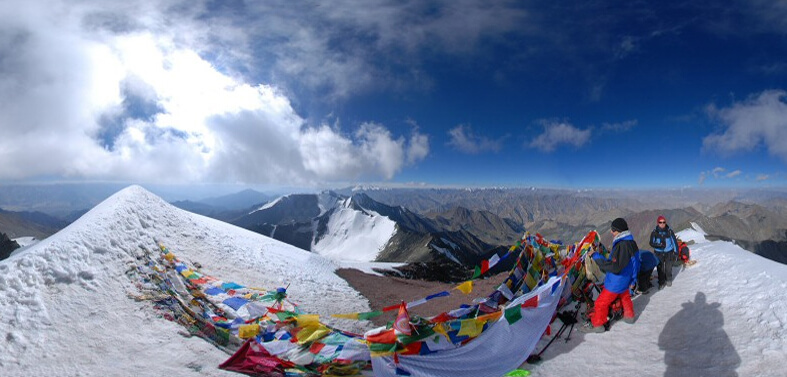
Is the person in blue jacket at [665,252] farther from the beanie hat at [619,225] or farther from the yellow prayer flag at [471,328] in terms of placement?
the yellow prayer flag at [471,328]

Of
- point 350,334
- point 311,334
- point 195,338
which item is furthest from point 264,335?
point 350,334

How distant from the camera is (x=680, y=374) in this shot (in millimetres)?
6094

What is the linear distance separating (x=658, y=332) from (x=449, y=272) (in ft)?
138

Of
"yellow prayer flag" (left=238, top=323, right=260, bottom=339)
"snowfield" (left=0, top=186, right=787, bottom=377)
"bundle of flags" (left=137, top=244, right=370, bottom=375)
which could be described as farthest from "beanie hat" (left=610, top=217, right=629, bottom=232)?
"yellow prayer flag" (left=238, top=323, right=260, bottom=339)

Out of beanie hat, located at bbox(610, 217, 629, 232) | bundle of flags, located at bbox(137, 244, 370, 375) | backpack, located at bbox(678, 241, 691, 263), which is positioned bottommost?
bundle of flags, located at bbox(137, 244, 370, 375)

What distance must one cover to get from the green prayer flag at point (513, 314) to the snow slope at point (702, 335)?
0.99 metres

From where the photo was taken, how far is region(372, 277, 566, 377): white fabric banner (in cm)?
673

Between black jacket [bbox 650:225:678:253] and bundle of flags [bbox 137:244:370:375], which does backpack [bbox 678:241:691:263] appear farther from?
bundle of flags [bbox 137:244:370:375]

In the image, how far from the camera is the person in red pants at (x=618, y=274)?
25.2 feet

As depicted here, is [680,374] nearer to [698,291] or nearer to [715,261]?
[698,291]

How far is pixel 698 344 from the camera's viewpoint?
22.1 ft

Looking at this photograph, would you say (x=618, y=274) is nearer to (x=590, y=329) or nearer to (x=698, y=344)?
(x=590, y=329)

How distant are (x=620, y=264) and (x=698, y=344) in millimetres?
1915

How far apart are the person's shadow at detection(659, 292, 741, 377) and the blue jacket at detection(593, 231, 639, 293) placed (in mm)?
1243
